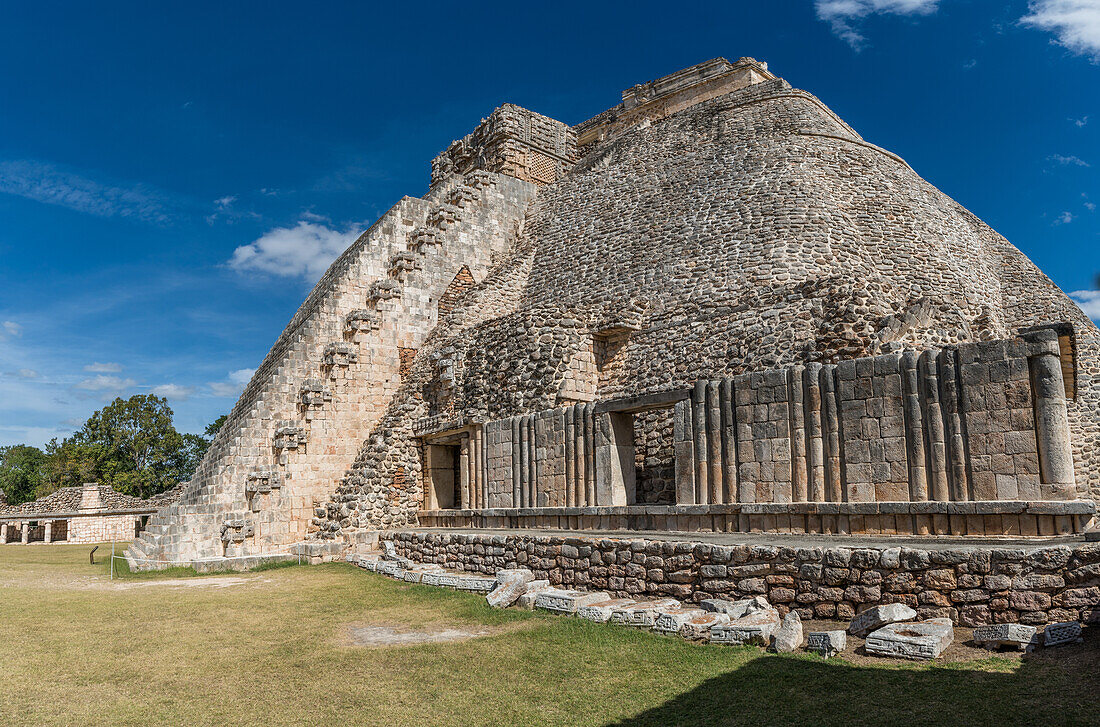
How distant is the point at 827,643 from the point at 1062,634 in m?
1.66

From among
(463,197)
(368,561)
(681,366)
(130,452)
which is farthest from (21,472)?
(681,366)

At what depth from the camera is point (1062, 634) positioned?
18.7ft

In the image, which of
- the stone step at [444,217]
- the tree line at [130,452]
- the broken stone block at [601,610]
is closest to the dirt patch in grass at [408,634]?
the broken stone block at [601,610]

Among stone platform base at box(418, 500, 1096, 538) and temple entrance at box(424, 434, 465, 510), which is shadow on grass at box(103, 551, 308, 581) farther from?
stone platform base at box(418, 500, 1096, 538)

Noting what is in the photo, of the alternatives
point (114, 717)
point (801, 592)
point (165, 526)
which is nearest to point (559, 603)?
point (801, 592)

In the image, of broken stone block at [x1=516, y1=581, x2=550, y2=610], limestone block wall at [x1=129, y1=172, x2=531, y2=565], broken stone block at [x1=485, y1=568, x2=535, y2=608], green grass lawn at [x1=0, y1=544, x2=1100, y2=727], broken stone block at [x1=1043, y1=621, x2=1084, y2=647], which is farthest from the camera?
limestone block wall at [x1=129, y1=172, x2=531, y2=565]

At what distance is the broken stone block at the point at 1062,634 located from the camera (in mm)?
5680

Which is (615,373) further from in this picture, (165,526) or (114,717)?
(114,717)

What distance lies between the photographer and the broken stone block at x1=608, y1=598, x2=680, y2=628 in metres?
7.38

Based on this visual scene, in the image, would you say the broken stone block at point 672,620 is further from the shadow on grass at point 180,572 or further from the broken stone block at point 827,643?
the shadow on grass at point 180,572

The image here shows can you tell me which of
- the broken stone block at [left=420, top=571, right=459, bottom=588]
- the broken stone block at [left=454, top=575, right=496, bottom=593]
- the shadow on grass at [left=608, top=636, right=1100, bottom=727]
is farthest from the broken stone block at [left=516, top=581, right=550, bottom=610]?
the shadow on grass at [left=608, top=636, right=1100, bottom=727]

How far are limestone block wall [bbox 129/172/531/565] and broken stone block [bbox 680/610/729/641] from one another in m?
10.3

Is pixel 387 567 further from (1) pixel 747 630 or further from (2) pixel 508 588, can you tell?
(1) pixel 747 630

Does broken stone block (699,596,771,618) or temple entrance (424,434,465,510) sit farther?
temple entrance (424,434,465,510)
